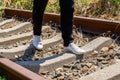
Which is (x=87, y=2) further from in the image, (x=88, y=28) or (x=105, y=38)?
(x=105, y=38)

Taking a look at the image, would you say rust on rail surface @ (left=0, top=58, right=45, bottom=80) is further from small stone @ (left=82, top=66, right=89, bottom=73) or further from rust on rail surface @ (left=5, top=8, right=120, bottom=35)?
rust on rail surface @ (left=5, top=8, right=120, bottom=35)

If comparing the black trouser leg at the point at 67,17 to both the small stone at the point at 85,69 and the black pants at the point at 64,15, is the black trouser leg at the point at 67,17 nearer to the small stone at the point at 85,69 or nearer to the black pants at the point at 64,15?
the black pants at the point at 64,15

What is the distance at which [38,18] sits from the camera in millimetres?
4172

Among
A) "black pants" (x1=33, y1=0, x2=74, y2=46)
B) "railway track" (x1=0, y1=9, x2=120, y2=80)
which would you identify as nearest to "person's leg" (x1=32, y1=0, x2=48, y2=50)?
"black pants" (x1=33, y1=0, x2=74, y2=46)

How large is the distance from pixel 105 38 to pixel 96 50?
0.88 ft

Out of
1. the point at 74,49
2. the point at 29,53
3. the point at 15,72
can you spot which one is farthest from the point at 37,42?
the point at 15,72

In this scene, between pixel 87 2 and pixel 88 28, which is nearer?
pixel 88 28

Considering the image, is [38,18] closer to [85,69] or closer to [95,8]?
[85,69]

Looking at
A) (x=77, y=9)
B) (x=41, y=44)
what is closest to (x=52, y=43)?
(x=41, y=44)

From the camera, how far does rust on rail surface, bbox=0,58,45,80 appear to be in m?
2.96

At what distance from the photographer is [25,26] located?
5.84 meters

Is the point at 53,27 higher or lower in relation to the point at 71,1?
lower

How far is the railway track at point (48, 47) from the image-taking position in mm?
3495

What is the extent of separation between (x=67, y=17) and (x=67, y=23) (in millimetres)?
69
